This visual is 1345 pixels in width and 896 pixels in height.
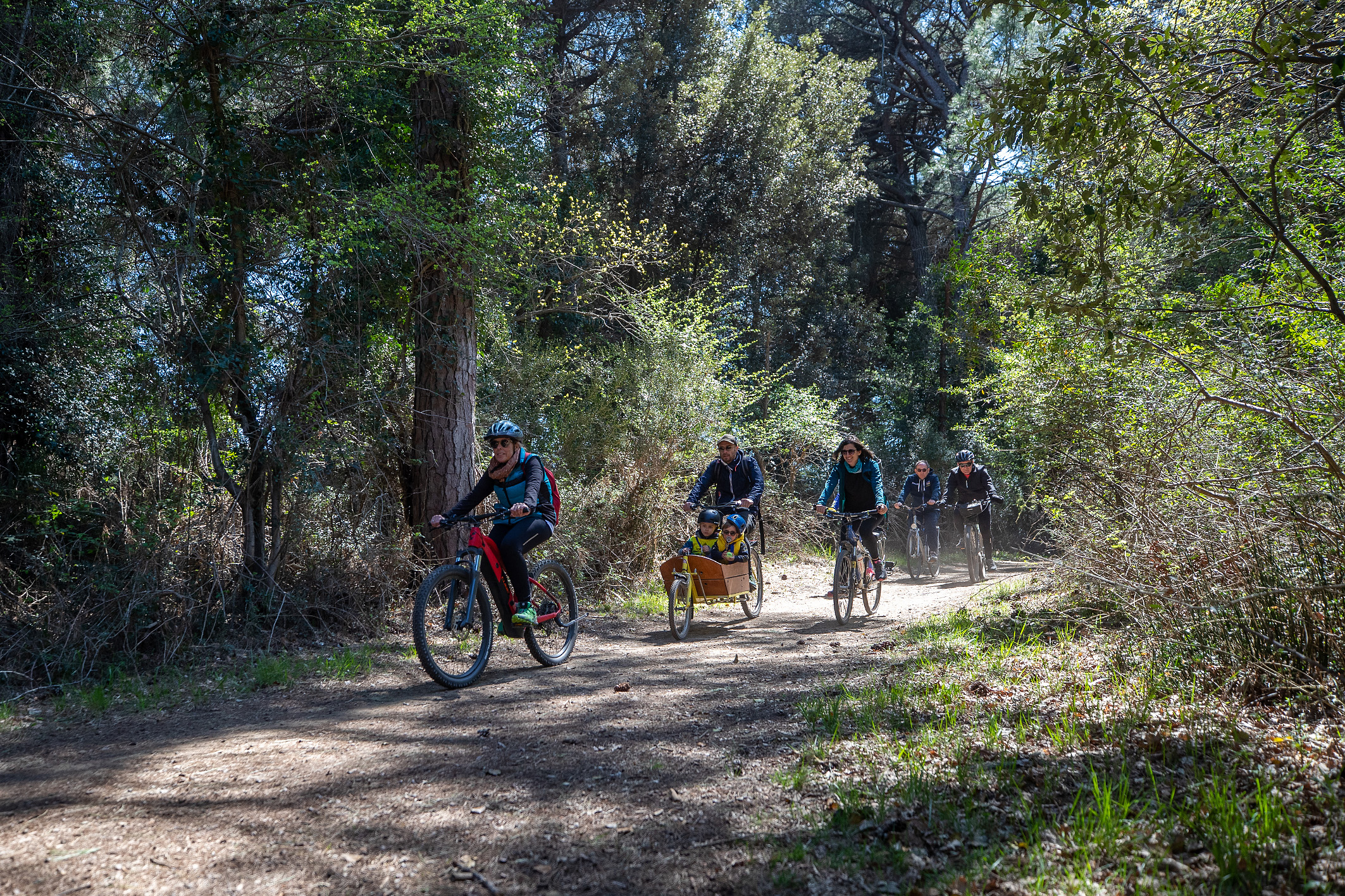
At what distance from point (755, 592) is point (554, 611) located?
3659mm

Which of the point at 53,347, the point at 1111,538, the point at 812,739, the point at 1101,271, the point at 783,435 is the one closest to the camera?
the point at 812,739

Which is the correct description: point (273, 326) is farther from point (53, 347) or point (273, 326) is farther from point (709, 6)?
point (709, 6)

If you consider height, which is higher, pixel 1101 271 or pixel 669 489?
pixel 1101 271

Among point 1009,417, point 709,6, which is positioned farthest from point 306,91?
point 709,6

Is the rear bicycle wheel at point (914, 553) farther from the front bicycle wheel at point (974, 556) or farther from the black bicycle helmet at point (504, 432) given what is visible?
the black bicycle helmet at point (504, 432)

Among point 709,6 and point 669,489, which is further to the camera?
point 709,6

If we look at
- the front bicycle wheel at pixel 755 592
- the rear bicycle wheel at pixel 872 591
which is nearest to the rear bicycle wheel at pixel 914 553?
the rear bicycle wheel at pixel 872 591

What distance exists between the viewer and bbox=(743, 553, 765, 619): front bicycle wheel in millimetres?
9820

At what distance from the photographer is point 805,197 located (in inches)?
878

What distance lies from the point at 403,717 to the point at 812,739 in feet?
8.99

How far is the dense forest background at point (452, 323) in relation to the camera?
523 cm

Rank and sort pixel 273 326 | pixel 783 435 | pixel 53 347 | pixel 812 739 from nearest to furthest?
pixel 812 739
pixel 53 347
pixel 273 326
pixel 783 435

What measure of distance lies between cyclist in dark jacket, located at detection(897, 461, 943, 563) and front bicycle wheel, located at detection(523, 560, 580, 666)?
7.84 m

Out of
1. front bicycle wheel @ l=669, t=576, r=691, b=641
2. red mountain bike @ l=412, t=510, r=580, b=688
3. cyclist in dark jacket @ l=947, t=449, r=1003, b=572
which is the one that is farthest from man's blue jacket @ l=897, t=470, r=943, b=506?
red mountain bike @ l=412, t=510, r=580, b=688
